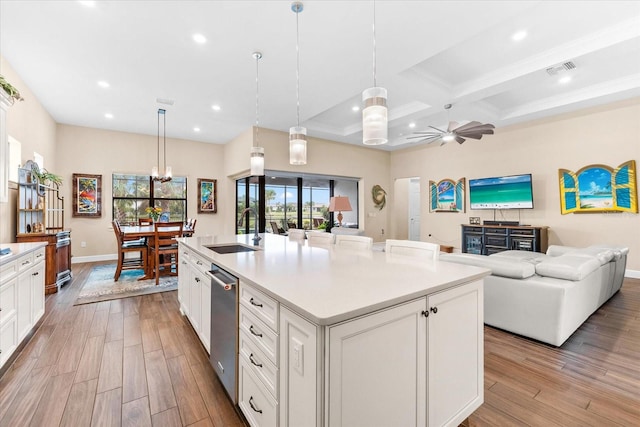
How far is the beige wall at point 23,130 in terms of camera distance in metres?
3.66

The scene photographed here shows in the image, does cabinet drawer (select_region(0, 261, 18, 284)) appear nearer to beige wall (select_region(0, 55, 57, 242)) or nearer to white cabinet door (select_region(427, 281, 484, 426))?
beige wall (select_region(0, 55, 57, 242))

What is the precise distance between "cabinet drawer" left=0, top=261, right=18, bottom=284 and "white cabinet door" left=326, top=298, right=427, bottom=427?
2567mm

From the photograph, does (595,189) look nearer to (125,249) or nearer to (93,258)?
(125,249)

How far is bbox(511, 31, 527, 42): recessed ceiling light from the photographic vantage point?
316 centimetres

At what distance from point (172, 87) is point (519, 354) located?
5308mm

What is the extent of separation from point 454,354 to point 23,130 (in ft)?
19.9

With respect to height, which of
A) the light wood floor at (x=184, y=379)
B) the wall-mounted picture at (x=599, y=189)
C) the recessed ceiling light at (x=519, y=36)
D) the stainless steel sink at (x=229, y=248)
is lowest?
the light wood floor at (x=184, y=379)

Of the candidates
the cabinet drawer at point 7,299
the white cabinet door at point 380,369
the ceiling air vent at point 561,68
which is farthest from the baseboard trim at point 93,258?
the ceiling air vent at point 561,68

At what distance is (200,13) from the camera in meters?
2.66

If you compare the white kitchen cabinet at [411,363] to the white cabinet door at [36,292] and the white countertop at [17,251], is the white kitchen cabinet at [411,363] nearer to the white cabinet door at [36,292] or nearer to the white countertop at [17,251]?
the white countertop at [17,251]

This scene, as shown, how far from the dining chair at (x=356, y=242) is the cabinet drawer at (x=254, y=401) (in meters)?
1.32

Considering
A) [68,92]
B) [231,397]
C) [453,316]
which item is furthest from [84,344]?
[68,92]

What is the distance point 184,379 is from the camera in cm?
202

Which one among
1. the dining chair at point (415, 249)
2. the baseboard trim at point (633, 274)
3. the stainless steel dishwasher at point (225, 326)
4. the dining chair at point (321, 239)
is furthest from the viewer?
the baseboard trim at point (633, 274)
